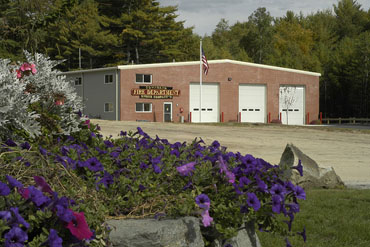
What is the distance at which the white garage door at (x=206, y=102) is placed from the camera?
132 feet

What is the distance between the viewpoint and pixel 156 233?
2561 millimetres

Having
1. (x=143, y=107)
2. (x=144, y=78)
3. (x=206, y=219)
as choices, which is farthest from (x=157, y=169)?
(x=144, y=78)

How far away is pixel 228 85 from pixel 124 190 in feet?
126

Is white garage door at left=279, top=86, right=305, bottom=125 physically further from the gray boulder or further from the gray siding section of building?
the gray boulder

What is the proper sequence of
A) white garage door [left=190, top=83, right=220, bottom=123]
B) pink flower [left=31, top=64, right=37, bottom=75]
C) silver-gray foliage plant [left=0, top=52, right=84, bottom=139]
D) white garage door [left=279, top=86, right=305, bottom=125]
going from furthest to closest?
white garage door [left=279, top=86, right=305, bottom=125] → white garage door [left=190, top=83, right=220, bottom=123] → pink flower [left=31, top=64, right=37, bottom=75] → silver-gray foliage plant [left=0, top=52, right=84, bottom=139]

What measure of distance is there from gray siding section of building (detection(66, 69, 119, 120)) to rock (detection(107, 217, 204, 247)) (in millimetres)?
35372

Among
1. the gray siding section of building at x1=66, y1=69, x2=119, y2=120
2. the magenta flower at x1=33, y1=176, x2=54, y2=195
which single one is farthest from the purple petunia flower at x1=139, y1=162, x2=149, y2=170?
the gray siding section of building at x1=66, y1=69, x2=119, y2=120

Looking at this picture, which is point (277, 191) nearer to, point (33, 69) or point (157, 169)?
point (157, 169)

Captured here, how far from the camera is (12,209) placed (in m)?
2.12

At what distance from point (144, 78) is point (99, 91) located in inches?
182

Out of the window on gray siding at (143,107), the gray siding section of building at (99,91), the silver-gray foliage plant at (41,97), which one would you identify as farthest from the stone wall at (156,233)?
the window on gray siding at (143,107)

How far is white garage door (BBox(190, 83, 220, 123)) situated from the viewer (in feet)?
132

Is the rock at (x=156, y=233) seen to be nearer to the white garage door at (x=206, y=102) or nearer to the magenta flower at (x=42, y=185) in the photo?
the magenta flower at (x=42, y=185)

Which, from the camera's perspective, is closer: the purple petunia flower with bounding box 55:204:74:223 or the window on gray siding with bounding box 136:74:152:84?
the purple petunia flower with bounding box 55:204:74:223
